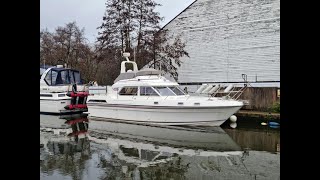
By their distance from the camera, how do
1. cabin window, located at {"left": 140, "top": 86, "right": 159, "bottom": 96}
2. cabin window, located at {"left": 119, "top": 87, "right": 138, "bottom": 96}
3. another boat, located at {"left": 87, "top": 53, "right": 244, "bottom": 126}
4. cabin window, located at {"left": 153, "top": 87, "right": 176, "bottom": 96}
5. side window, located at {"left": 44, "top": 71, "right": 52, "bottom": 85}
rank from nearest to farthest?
another boat, located at {"left": 87, "top": 53, "right": 244, "bottom": 126} < cabin window, located at {"left": 153, "top": 87, "right": 176, "bottom": 96} < cabin window, located at {"left": 140, "top": 86, "right": 159, "bottom": 96} < cabin window, located at {"left": 119, "top": 87, "right": 138, "bottom": 96} < side window, located at {"left": 44, "top": 71, "right": 52, "bottom": 85}

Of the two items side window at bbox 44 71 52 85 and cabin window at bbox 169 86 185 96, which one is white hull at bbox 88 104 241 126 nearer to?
cabin window at bbox 169 86 185 96

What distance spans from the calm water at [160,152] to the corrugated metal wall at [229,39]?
712 centimetres

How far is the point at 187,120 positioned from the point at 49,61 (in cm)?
2466

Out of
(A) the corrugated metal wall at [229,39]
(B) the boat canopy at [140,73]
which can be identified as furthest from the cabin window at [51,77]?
(A) the corrugated metal wall at [229,39]

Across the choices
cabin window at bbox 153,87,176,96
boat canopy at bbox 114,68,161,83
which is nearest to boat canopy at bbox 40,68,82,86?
boat canopy at bbox 114,68,161,83

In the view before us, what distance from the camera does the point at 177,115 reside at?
1395 centimetres

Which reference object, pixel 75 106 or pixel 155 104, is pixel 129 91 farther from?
pixel 75 106

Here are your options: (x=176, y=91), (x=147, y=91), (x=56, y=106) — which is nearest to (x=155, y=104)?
(x=147, y=91)

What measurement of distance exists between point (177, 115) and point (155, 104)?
109 cm

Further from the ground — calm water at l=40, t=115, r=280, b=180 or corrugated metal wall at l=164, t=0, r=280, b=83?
corrugated metal wall at l=164, t=0, r=280, b=83

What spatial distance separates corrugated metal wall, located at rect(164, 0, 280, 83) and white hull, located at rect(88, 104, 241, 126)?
24.7 feet

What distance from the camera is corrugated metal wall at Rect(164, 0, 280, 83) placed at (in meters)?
20.4

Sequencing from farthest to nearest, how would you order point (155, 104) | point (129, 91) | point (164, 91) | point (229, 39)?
point (229, 39) < point (129, 91) < point (164, 91) < point (155, 104)
